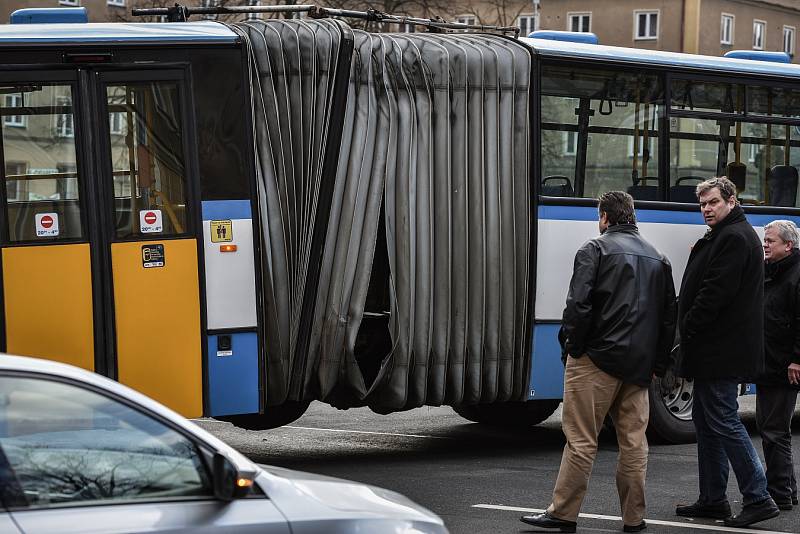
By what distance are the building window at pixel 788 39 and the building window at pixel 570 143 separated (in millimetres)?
57865

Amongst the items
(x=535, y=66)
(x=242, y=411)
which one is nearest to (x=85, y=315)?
(x=242, y=411)

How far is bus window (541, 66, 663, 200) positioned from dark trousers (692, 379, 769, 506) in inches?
115

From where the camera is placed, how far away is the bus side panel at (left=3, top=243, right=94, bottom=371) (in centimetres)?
855

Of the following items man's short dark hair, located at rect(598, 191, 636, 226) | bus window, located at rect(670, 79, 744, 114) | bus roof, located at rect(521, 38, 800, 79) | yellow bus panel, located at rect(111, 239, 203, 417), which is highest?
bus roof, located at rect(521, 38, 800, 79)

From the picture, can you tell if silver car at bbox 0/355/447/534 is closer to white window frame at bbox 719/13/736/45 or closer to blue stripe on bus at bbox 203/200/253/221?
blue stripe on bus at bbox 203/200/253/221

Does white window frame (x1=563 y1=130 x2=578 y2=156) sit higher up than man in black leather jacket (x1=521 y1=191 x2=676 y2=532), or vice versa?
white window frame (x1=563 y1=130 x2=578 y2=156)

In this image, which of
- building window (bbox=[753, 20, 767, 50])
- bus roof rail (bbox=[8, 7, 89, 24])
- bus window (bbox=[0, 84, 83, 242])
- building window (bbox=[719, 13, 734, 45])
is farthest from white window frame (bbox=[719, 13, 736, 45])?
bus window (bbox=[0, 84, 83, 242])

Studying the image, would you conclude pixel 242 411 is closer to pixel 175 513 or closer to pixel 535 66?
pixel 535 66

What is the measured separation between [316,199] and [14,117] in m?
2.03

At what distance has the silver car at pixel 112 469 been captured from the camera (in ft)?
13.1

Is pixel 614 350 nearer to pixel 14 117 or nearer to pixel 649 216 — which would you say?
pixel 649 216

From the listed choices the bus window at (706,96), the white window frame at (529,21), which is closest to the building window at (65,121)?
the bus window at (706,96)

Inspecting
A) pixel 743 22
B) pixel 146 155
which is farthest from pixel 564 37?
pixel 743 22

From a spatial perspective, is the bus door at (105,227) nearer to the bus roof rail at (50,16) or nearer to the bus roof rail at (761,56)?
the bus roof rail at (50,16)
